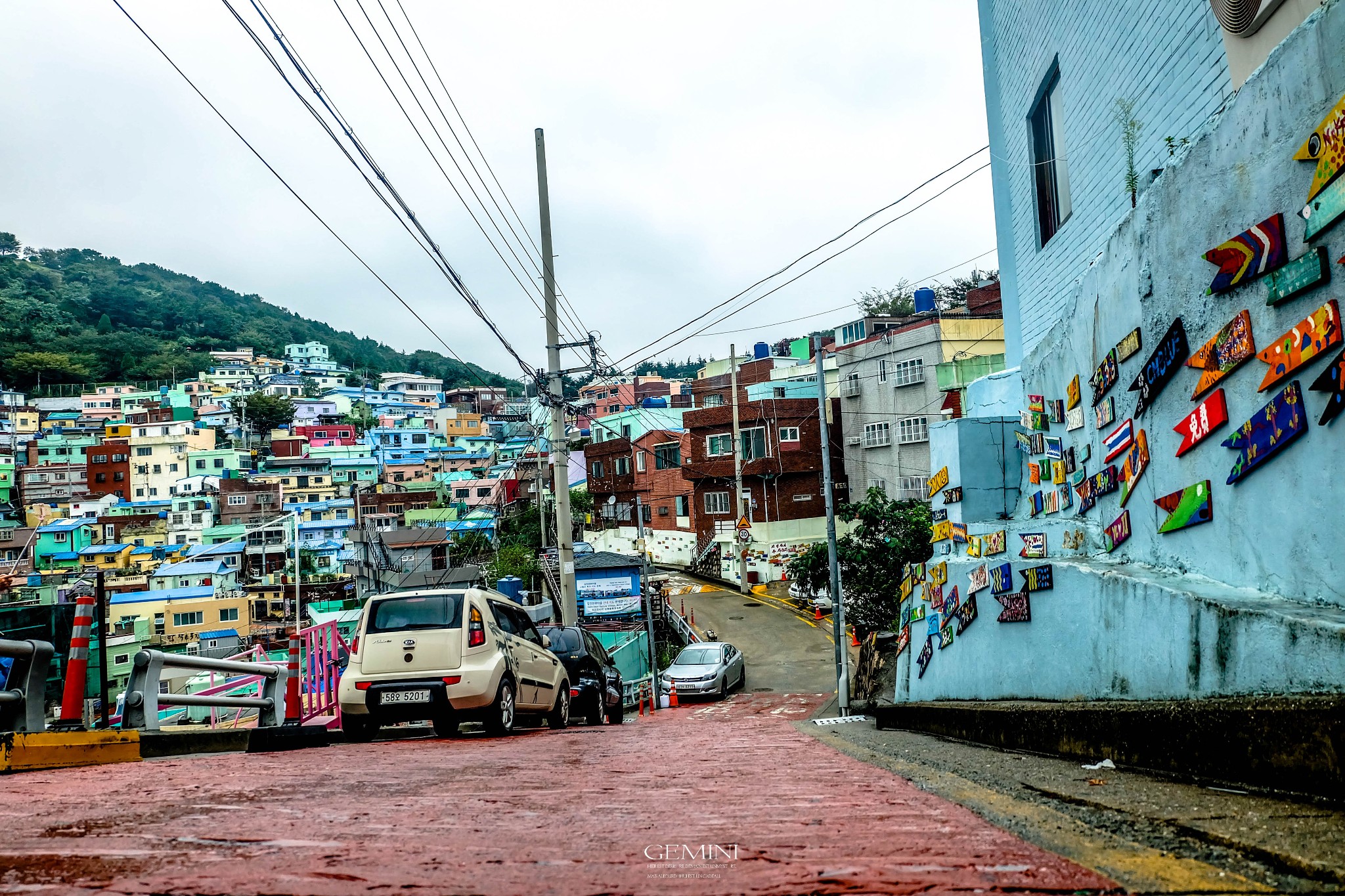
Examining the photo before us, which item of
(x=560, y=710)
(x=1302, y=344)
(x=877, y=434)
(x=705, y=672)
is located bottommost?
(x=705, y=672)

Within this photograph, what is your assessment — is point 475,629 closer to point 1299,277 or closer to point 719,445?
point 1299,277

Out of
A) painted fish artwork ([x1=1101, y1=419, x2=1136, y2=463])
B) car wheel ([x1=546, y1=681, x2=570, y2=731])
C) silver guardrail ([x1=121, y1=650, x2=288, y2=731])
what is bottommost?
car wheel ([x1=546, y1=681, x2=570, y2=731])

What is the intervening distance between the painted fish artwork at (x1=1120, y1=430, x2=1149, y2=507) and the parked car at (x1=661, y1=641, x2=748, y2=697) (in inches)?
735

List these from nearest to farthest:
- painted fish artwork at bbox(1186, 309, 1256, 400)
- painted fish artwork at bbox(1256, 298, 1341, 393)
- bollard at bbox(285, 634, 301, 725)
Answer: painted fish artwork at bbox(1256, 298, 1341, 393), painted fish artwork at bbox(1186, 309, 1256, 400), bollard at bbox(285, 634, 301, 725)

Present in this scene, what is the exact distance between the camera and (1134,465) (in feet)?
23.4

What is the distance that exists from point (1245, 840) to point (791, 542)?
46.7m

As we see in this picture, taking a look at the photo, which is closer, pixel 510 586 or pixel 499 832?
pixel 499 832

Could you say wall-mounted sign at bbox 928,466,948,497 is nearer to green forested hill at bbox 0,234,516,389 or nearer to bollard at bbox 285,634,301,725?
bollard at bbox 285,634,301,725

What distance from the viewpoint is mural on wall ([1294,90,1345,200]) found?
13.5 feet

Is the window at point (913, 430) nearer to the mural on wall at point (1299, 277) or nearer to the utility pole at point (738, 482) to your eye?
the utility pole at point (738, 482)

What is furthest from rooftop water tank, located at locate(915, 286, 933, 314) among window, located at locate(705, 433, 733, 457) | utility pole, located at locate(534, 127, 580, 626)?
utility pole, located at locate(534, 127, 580, 626)

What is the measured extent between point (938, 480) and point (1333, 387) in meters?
8.52

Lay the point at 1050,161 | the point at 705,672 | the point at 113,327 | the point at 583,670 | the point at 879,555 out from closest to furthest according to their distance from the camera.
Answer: the point at 1050,161, the point at 583,670, the point at 705,672, the point at 879,555, the point at 113,327

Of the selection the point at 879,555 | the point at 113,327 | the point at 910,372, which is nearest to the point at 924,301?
the point at 910,372
